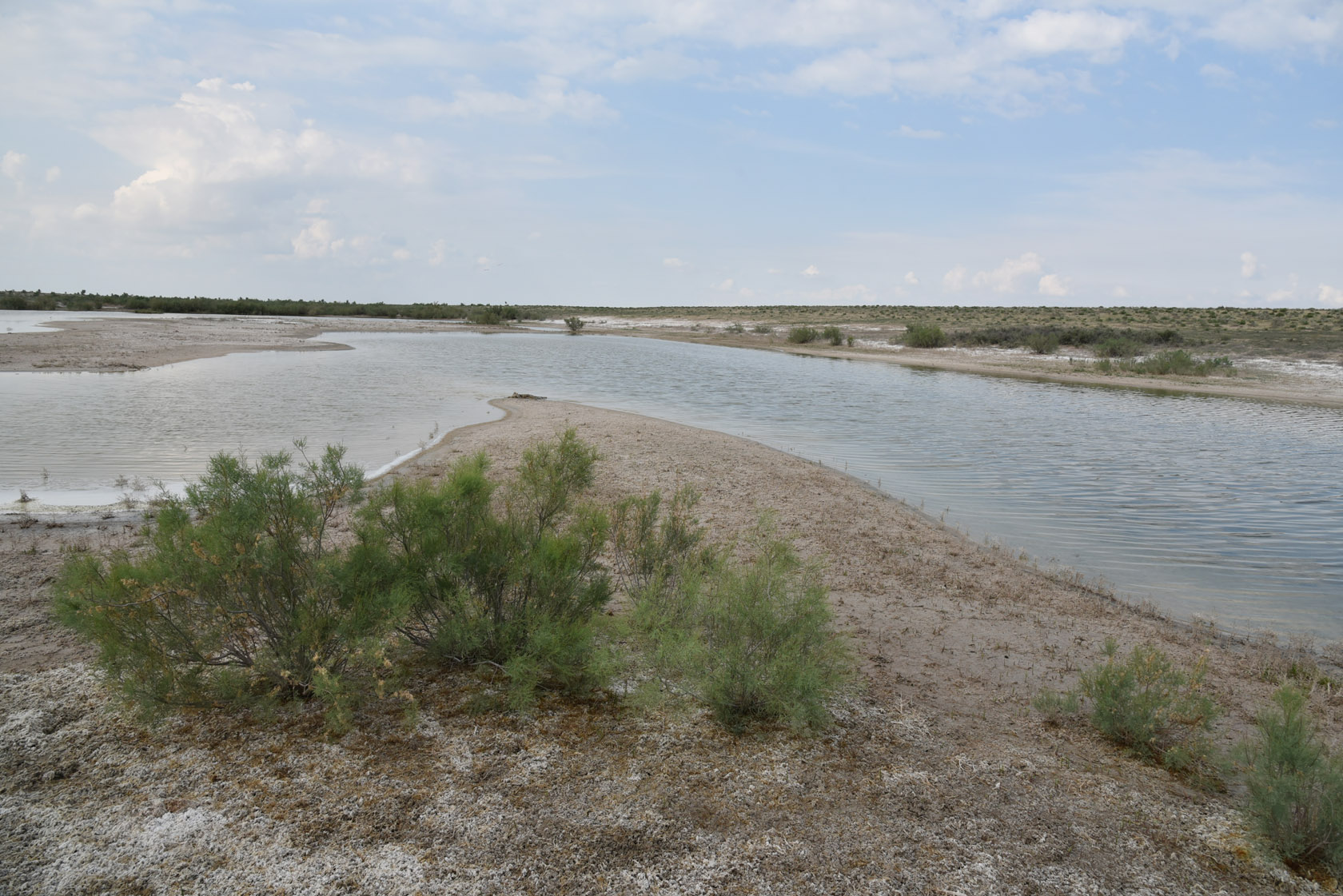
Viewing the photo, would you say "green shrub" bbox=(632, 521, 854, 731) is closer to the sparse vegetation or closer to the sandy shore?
the sparse vegetation

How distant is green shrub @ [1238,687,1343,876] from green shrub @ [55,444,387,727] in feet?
14.4

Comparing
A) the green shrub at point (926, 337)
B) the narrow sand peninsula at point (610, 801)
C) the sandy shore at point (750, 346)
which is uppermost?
the green shrub at point (926, 337)

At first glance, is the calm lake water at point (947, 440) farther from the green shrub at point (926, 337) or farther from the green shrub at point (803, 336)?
the green shrub at point (803, 336)

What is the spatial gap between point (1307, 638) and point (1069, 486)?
6347 millimetres

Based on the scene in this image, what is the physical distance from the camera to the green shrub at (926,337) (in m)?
44.1

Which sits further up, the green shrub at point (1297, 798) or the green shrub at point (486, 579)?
the green shrub at point (486, 579)

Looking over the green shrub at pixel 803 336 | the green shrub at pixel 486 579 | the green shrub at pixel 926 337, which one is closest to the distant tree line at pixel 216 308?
the green shrub at pixel 803 336

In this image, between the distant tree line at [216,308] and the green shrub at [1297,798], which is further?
the distant tree line at [216,308]

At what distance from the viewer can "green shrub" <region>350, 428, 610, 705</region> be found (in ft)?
15.3

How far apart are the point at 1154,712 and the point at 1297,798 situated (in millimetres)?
978

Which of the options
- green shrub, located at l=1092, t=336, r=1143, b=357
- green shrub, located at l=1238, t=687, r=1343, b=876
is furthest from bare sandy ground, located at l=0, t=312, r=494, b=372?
green shrub, located at l=1092, t=336, r=1143, b=357

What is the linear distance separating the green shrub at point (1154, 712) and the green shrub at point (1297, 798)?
2.21ft

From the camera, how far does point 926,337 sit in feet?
145

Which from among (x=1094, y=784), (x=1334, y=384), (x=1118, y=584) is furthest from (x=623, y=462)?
(x=1334, y=384)
